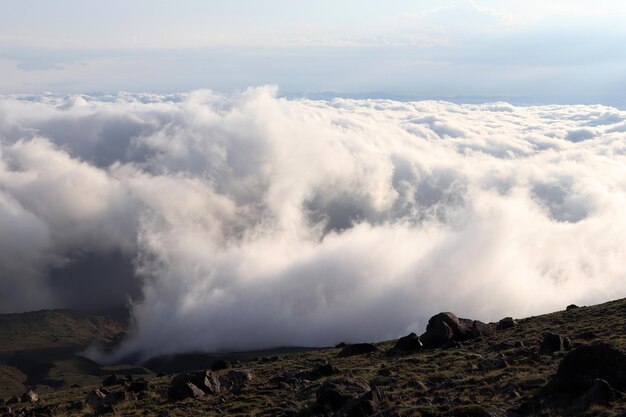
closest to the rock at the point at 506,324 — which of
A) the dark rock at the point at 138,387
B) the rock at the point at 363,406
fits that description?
the dark rock at the point at 138,387

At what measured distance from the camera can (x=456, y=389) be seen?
29984 millimetres

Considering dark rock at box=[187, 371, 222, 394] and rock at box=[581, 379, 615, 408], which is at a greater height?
dark rock at box=[187, 371, 222, 394]

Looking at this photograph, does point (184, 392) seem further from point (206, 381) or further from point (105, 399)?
point (105, 399)

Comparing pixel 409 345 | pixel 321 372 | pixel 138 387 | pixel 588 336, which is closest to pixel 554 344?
pixel 588 336

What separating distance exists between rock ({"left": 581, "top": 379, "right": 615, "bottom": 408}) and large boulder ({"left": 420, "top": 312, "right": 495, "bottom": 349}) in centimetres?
2789

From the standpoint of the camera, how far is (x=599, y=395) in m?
22.5

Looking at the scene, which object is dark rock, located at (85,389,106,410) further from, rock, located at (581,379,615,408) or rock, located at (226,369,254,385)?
rock, located at (581,379,615,408)

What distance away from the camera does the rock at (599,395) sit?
73.3 ft

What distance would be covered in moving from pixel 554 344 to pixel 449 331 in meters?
14.2

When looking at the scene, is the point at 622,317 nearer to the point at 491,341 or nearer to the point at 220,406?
the point at 491,341

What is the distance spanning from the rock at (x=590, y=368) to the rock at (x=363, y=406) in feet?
25.2

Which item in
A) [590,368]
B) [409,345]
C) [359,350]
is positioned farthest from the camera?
[359,350]

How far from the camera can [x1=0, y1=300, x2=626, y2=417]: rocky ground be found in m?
24.4

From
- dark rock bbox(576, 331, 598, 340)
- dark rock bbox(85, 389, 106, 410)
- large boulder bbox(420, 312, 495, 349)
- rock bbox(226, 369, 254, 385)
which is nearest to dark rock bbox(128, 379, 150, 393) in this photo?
dark rock bbox(85, 389, 106, 410)
